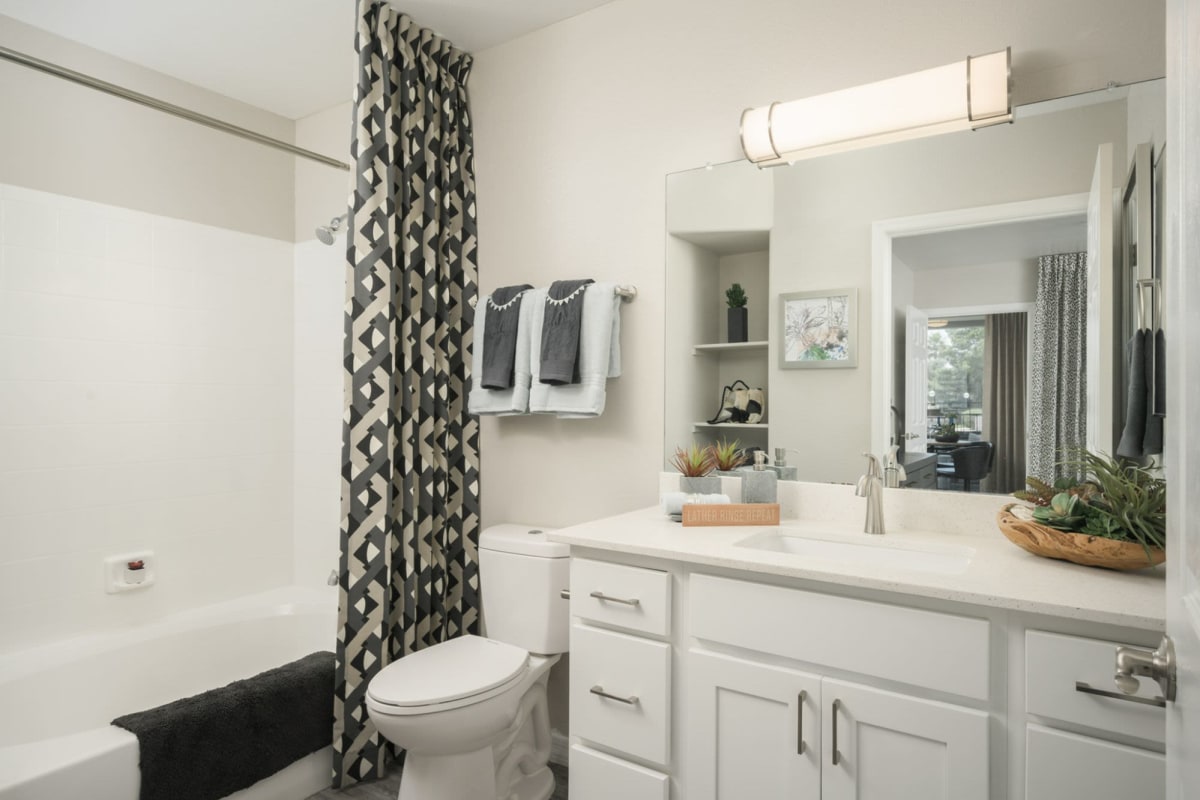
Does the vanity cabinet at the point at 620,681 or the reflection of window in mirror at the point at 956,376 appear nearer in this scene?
the vanity cabinet at the point at 620,681

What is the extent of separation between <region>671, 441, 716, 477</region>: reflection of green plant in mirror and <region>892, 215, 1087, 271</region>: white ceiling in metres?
0.74

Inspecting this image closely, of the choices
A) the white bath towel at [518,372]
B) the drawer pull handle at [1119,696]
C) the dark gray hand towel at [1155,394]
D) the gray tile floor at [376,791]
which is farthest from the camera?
the white bath towel at [518,372]

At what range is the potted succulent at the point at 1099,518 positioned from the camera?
48.4 inches

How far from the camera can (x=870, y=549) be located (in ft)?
5.30

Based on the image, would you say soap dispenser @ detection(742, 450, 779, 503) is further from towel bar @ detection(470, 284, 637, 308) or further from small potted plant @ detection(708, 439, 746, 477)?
towel bar @ detection(470, 284, 637, 308)

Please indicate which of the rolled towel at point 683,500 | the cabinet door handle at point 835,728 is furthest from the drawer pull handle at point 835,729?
the rolled towel at point 683,500

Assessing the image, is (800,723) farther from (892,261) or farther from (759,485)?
(892,261)

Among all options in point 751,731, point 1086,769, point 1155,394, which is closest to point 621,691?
point 751,731

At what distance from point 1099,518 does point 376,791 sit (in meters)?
2.06

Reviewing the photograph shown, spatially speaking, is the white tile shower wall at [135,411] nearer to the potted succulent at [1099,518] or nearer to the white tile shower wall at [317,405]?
the white tile shower wall at [317,405]

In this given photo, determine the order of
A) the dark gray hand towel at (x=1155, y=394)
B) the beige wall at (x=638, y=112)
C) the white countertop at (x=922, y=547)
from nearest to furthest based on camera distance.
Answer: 1. the white countertop at (x=922, y=547)
2. the dark gray hand towel at (x=1155, y=394)
3. the beige wall at (x=638, y=112)

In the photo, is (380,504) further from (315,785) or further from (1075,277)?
(1075,277)

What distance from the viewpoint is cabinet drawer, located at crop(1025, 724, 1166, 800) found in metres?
1.00

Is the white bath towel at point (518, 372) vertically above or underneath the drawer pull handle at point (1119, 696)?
above
